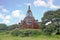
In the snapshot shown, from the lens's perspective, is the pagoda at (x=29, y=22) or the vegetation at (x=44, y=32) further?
the pagoda at (x=29, y=22)

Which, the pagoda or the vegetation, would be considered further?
the pagoda

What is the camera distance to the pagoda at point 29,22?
25.9m

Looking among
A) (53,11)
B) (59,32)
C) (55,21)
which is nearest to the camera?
(59,32)

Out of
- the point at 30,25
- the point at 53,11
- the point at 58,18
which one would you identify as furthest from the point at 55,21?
the point at 30,25

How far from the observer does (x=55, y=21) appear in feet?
76.9

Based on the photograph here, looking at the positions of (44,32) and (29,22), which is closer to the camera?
(44,32)

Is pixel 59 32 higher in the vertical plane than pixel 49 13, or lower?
lower

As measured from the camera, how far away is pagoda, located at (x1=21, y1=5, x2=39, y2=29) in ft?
84.9

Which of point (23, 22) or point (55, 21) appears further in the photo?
point (23, 22)

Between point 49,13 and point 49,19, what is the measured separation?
1017 millimetres

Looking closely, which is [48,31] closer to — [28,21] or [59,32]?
[59,32]

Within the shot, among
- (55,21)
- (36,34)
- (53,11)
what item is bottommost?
(36,34)

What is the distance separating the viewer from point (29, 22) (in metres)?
26.8

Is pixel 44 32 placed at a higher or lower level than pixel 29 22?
lower
